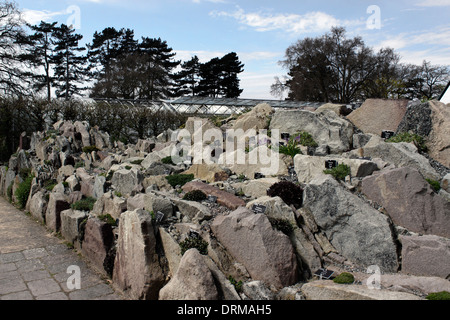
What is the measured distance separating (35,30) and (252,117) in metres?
34.0

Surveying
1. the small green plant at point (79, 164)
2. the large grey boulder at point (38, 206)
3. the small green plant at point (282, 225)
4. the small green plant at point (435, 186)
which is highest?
the small green plant at point (79, 164)

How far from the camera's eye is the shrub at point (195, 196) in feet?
26.6

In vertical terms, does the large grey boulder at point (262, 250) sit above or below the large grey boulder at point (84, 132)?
below

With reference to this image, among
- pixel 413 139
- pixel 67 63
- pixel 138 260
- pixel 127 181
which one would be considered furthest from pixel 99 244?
pixel 67 63

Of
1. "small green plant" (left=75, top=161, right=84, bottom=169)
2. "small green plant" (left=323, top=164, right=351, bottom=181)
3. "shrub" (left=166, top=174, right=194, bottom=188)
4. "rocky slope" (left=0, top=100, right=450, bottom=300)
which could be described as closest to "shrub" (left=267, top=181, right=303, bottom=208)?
"rocky slope" (left=0, top=100, right=450, bottom=300)

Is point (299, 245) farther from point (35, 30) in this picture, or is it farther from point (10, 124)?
point (35, 30)

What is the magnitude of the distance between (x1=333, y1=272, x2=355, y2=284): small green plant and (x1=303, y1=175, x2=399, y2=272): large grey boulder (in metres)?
0.89

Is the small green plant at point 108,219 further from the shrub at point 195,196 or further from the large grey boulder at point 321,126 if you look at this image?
the large grey boulder at point 321,126

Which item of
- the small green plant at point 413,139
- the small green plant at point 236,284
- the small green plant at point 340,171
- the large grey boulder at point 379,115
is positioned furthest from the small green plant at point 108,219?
the large grey boulder at point 379,115

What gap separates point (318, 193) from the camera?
727 cm

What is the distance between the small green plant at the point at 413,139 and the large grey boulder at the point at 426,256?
418 cm

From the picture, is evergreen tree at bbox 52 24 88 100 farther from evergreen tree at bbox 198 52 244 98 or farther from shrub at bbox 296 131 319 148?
shrub at bbox 296 131 319 148

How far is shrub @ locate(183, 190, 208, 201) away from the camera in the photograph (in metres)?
8.11

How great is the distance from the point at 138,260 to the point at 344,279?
340 cm
